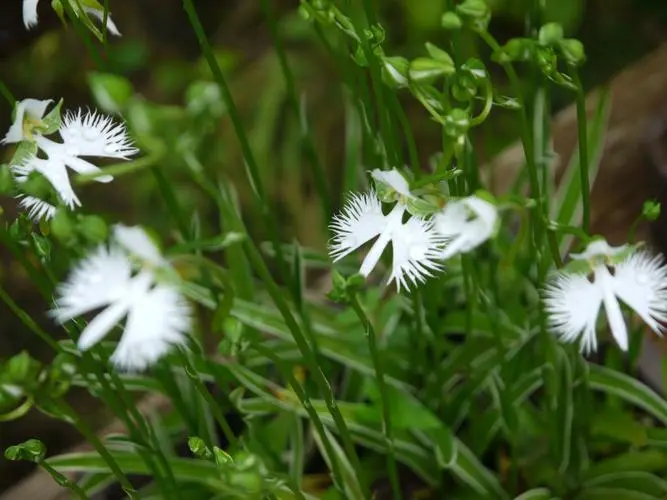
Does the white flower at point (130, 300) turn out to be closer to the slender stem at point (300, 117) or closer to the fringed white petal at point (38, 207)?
the fringed white petal at point (38, 207)

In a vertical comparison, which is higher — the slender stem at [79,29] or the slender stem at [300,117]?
the slender stem at [300,117]

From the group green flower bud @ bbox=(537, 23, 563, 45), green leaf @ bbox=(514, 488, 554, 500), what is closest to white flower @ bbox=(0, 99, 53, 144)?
green flower bud @ bbox=(537, 23, 563, 45)

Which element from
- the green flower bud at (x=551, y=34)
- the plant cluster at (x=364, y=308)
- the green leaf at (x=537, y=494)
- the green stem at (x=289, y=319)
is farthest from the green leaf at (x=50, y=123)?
the green leaf at (x=537, y=494)

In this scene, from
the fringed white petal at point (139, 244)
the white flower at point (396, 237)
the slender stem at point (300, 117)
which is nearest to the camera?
the fringed white petal at point (139, 244)

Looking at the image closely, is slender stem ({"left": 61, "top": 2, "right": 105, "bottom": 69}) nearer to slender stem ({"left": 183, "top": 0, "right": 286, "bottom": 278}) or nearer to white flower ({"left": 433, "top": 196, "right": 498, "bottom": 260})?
slender stem ({"left": 183, "top": 0, "right": 286, "bottom": 278})

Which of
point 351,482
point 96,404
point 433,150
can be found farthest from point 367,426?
point 433,150

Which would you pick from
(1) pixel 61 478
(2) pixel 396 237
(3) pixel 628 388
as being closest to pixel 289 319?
(2) pixel 396 237

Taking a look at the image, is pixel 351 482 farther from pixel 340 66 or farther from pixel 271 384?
pixel 340 66
